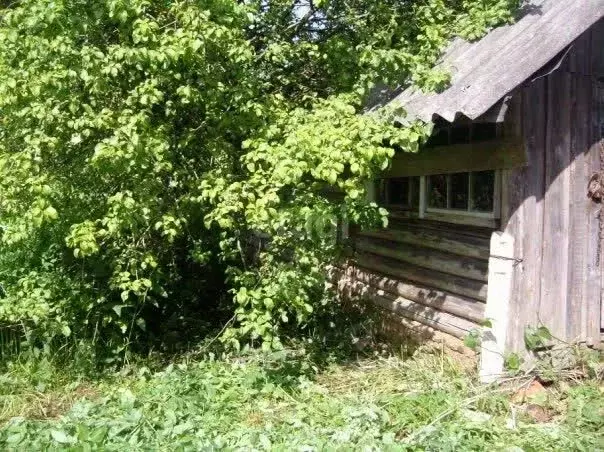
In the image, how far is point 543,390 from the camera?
479 cm

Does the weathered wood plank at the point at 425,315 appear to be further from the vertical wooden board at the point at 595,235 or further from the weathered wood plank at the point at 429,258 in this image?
the vertical wooden board at the point at 595,235

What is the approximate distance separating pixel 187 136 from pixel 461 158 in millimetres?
2283

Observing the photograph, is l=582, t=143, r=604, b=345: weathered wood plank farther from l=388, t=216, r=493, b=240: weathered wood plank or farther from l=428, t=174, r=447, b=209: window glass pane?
l=428, t=174, r=447, b=209: window glass pane

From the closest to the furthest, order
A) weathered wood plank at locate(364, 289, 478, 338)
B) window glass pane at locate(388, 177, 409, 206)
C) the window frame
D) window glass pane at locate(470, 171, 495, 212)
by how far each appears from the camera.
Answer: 1. the window frame
2. window glass pane at locate(470, 171, 495, 212)
3. weathered wood plank at locate(364, 289, 478, 338)
4. window glass pane at locate(388, 177, 409, 206)

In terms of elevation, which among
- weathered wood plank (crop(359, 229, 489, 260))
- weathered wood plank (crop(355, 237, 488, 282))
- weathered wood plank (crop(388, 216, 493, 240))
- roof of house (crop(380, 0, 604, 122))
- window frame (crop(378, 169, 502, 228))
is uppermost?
roof of house (crop(380, 0, 604, 122))

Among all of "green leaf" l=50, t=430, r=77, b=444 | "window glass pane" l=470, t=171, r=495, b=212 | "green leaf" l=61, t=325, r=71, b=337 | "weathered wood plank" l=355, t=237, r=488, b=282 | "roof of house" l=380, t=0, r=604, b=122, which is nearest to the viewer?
"green leaf" l=50, t=430, r=77, b=444

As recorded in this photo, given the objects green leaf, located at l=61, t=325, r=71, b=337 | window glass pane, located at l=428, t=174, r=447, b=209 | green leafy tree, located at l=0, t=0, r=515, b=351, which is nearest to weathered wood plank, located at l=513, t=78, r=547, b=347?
green leafy tree, located at l=0, t=0, r=515, b=351

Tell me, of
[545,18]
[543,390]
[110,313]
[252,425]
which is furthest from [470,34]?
[110,313]

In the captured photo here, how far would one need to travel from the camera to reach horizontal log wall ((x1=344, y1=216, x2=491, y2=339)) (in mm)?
5438

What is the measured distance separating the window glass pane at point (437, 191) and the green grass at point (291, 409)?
1.38 metres

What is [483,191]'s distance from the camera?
17.7ft

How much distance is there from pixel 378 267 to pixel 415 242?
0.83m

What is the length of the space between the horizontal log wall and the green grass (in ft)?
1.49

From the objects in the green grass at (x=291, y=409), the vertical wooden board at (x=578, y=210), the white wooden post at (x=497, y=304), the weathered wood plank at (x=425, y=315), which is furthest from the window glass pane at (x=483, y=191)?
the green grass at (x=291, y=409)
